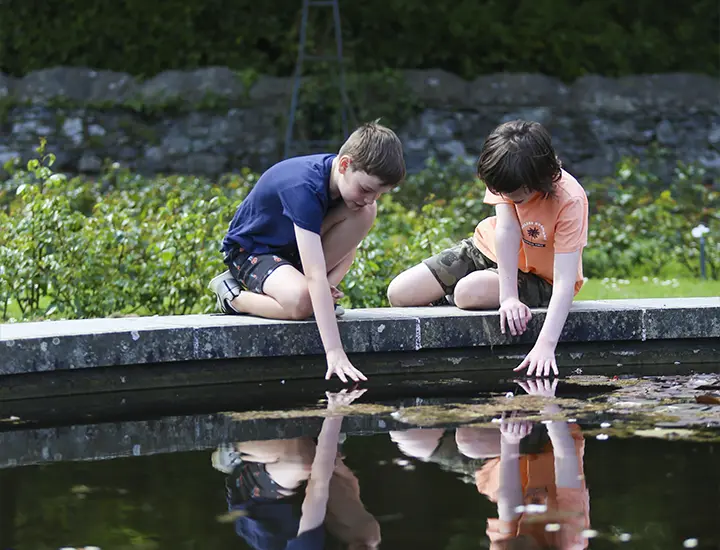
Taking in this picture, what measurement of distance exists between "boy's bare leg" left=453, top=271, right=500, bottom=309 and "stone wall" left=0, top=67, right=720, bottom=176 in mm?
7156

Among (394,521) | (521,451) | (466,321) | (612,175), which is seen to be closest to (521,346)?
(466,321)

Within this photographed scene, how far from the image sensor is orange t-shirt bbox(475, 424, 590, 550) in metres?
2.10

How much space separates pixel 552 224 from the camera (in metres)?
3.88

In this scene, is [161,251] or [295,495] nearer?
[295,495]

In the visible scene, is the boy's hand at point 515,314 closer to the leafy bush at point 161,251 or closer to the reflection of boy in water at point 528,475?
the reflection of boy in water at point 528,475

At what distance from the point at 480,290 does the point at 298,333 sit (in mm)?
704

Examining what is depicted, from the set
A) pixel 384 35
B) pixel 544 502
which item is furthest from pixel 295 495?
pixel 384 35

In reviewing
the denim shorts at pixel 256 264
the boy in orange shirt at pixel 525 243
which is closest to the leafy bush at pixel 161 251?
the denim shorts at pixel 256 264

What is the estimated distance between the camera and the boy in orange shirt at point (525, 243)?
12.1ft

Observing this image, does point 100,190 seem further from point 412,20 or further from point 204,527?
point 204,527

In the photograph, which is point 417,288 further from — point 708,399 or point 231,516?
point 231,516

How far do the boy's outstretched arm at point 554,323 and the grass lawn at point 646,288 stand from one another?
6.58ft

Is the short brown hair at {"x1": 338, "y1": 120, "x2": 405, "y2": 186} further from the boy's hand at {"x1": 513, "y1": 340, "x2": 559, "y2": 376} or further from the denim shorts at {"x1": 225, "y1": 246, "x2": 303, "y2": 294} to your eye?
the boy's hand at {"x1": 513, "y1": 340, "x2": 559, "y2": 376}

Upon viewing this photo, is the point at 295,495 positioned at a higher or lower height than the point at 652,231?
lower
